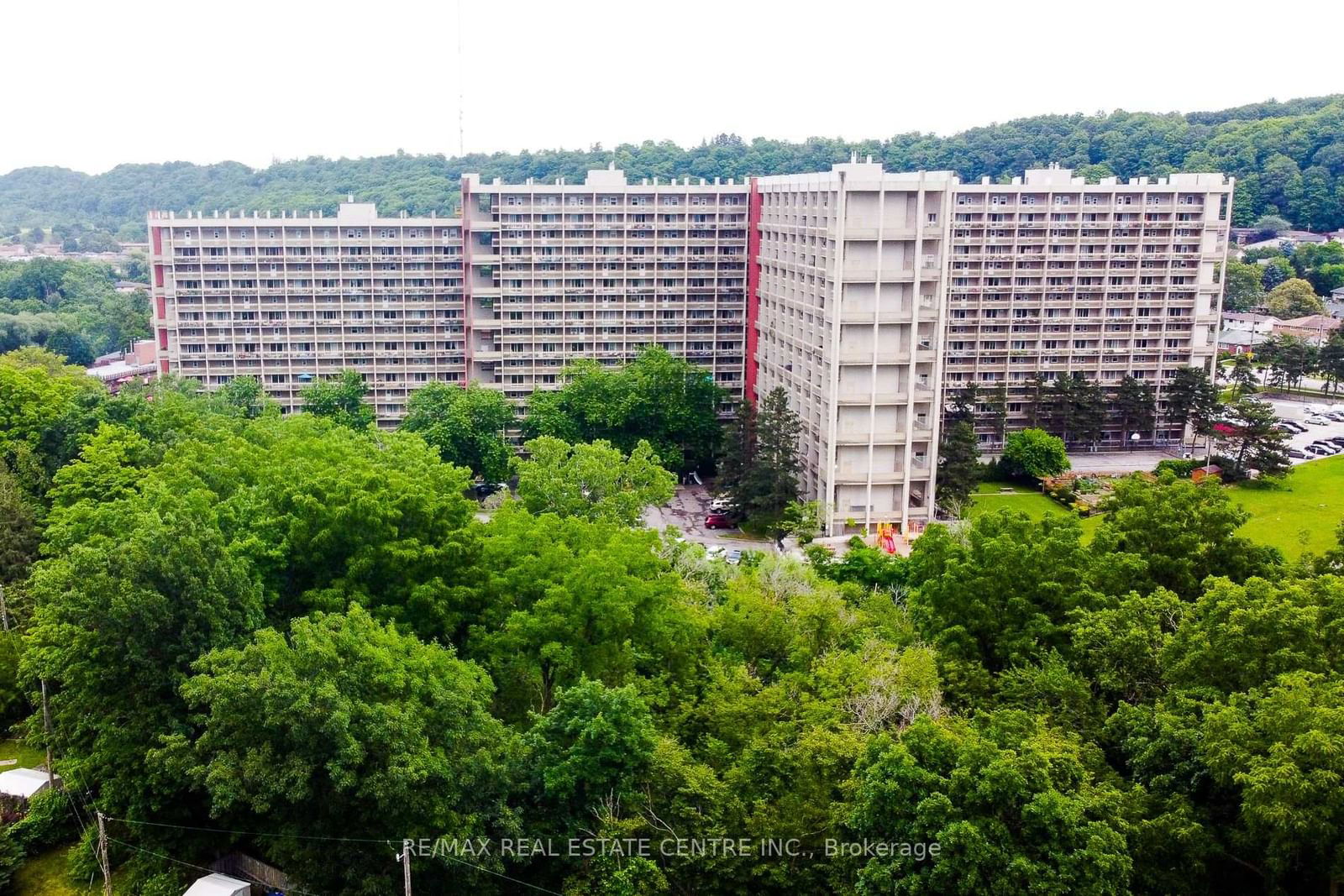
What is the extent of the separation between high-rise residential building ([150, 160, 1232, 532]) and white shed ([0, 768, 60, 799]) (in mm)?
42605

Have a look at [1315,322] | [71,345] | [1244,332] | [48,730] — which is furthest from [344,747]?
[1315,322]

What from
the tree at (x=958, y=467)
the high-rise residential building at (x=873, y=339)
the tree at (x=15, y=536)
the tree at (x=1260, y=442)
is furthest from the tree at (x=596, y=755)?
the tree at (x=1260, y=442)

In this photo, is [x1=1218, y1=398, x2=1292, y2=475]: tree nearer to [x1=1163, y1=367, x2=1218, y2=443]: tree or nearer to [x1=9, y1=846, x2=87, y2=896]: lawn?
[x1=1163, y1=367, x2=1218, y2=443]: tree

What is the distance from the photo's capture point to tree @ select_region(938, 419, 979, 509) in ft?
→ 193

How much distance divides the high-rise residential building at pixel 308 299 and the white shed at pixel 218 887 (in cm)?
5017

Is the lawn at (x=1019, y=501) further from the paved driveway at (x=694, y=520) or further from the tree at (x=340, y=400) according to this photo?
the tree at (x=340, y=400)

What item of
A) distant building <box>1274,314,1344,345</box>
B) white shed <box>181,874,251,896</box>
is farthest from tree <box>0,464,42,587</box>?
distant building <box>1274,314,1344,345</box>

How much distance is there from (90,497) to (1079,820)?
3748 cm

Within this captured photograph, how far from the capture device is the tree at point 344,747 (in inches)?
878

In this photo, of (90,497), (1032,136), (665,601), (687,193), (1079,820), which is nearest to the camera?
(1079,820)

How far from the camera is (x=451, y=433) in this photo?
2451 inches

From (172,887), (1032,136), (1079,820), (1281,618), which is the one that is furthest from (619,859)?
(1032,136)

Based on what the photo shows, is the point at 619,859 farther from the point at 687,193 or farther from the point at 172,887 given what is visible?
the point at 687,193

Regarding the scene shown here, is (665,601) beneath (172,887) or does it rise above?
above
